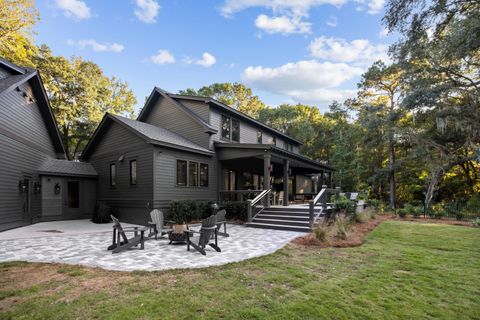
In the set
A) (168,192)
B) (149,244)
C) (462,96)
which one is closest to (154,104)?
(168,192)

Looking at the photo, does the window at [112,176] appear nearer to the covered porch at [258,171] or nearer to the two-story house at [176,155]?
the two-story house at [176,155]

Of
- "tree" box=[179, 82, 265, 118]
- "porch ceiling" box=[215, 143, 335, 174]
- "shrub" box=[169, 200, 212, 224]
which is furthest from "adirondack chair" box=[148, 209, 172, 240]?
"tree" box=[179, 82, 265, 118]

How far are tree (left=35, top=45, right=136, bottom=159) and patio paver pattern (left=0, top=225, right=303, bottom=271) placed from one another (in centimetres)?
1788

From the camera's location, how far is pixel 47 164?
45.2ft

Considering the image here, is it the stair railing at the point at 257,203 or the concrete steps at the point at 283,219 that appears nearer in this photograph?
the concrete steps at the point at 283,219

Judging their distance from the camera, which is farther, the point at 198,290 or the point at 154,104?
the point at 154,104

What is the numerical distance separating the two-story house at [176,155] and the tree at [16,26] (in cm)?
751

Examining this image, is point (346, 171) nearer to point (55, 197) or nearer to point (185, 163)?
point (185, 163)

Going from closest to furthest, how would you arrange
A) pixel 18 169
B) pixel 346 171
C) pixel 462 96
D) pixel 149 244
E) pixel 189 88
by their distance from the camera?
pixel 149 244 < pixel 18 169 < pixel 462 96 < pixel 346 171 < pixel 189 88

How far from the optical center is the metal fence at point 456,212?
49.5ft

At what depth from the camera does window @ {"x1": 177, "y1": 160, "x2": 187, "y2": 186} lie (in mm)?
12625

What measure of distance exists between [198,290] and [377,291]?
286 centimetres

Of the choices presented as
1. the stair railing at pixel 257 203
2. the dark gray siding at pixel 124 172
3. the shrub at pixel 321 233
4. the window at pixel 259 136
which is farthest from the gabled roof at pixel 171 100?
the shrub at pixel 321 233

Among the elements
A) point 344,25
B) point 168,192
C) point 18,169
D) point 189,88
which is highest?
point 189,88
